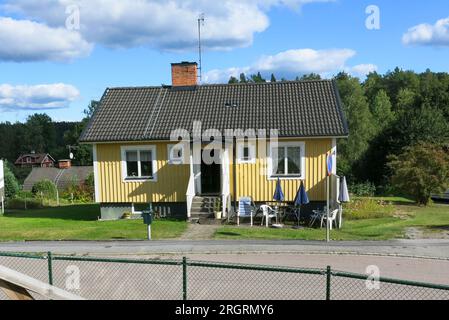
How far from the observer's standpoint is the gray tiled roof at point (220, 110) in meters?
21.2

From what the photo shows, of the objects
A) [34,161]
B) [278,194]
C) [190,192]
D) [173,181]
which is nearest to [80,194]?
[173,181]

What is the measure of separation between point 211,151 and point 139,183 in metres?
3.48

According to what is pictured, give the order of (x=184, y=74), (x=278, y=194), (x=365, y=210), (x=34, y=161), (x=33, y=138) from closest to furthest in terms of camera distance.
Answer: (x=278, y=194)
(x=365, y=210)
(x=184, y=74)
(x=34, y=161)
(x=33, y=138)

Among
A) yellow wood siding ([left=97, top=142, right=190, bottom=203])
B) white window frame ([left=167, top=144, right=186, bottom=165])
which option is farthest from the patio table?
white window frame ([left=167, top=144, right=186, bottom=165])

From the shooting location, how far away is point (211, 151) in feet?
71.4

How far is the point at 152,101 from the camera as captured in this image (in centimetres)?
2389

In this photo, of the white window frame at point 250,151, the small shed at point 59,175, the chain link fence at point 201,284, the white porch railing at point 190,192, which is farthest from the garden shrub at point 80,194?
the chain link fence at point 201,284

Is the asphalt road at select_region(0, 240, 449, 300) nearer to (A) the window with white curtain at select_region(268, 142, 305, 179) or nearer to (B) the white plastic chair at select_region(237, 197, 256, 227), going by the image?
(B) the white plastic chair at select_region(237, 197, 256, 227)

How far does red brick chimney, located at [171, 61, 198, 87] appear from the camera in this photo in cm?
2491

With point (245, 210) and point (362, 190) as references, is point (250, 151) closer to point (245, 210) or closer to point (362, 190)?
point (245, 210)

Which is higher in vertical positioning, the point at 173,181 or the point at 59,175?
the point at 173,181

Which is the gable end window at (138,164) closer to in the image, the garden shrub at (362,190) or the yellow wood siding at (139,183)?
the yellow wood siding at (139,183)
